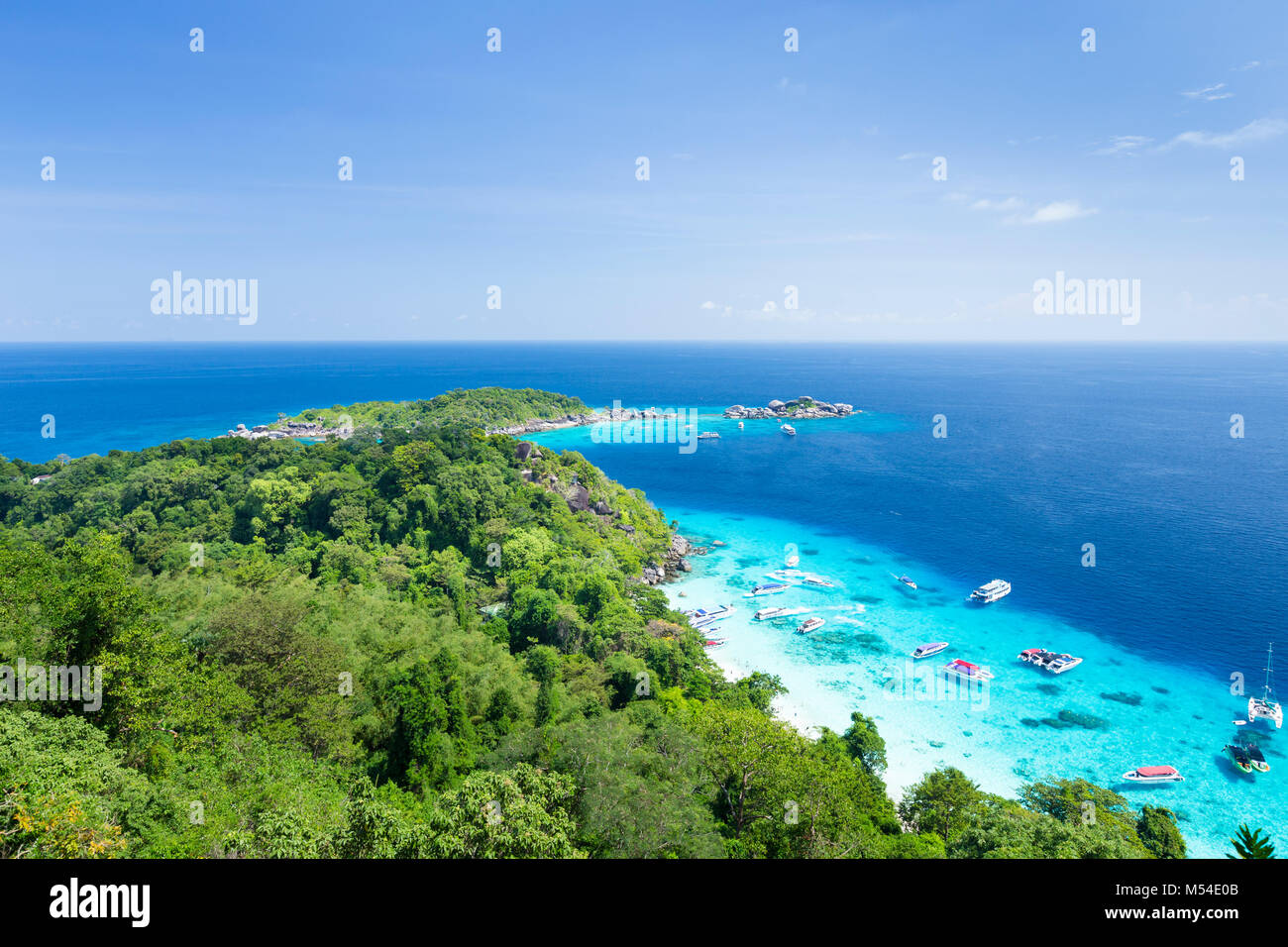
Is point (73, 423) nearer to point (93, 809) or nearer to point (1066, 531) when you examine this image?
point (93, 809)

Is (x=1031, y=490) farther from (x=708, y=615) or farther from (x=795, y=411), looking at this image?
(x=795, y=411)

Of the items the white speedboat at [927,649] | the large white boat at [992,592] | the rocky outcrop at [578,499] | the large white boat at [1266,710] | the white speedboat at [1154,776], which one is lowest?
the white speedboat at [1154,776]

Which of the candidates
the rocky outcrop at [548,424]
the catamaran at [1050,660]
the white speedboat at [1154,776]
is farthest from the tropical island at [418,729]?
the rocky outcrop at [548,424]

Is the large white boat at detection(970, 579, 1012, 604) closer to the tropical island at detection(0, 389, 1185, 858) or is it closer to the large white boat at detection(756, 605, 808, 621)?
the large white boat at detection(756, 605, 808, 621)

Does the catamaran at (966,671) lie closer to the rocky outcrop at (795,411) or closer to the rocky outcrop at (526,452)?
the rocky outcrop at (526,452)

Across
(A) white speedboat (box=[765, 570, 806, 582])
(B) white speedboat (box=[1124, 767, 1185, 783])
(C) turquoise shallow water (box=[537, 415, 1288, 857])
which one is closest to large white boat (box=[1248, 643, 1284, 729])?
(C) turquoise shallow water (box=[537, 415, 1288, 857])

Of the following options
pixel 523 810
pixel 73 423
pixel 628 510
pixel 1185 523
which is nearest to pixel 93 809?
pixel 523 810
